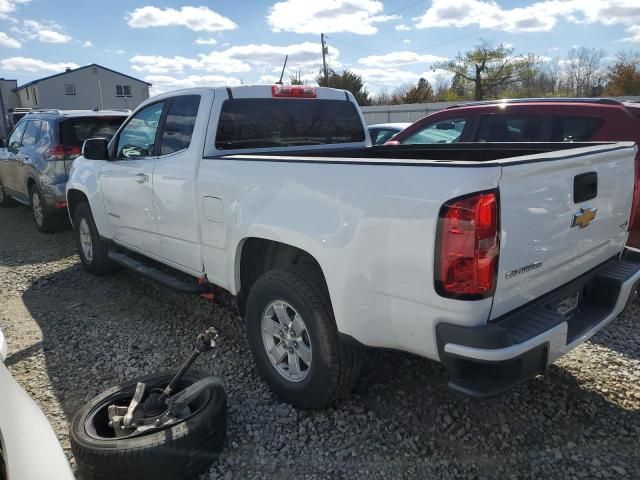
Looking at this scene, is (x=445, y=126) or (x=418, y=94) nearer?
(x=445, y=126)

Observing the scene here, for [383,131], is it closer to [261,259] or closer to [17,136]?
[17,136]

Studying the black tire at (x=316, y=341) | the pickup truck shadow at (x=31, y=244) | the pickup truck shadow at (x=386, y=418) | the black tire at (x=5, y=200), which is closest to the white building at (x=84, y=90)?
the black tire at (x=5, y=200)

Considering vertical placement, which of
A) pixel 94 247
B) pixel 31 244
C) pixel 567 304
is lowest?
pixel 31 244

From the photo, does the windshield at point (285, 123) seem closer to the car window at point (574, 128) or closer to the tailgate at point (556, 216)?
the car window at point (574, 128)

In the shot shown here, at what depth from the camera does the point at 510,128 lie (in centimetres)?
532

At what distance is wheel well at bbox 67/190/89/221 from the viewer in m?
5.66

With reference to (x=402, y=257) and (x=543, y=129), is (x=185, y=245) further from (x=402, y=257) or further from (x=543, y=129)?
(x=543, y=129)

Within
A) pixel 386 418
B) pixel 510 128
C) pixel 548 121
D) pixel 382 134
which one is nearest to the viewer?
pixel 386 418

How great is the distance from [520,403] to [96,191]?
429 centimetres

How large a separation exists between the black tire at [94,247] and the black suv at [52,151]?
180cm

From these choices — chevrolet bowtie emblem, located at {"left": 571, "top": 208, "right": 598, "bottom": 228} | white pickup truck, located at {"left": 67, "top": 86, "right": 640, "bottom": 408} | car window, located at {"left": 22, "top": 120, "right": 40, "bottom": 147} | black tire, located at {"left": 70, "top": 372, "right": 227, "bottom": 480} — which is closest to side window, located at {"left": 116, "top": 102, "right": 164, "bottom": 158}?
white pickup truck, located at {"left": 67, "top": 86, "right": 640, "bottom": 408}

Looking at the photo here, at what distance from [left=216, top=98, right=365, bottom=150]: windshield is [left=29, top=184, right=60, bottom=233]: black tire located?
494 centimetres

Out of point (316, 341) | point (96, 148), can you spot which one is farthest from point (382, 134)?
point (316, 341)

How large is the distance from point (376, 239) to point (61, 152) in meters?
6.32
